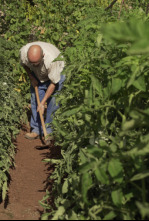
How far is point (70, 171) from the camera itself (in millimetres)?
2602

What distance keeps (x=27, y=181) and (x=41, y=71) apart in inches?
57.2

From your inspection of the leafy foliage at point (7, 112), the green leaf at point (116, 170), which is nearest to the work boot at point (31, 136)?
the leafy foliage at point (7, 112)

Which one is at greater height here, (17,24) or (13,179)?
(17,24)

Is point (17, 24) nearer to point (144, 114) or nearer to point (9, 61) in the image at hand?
point (9, 61)

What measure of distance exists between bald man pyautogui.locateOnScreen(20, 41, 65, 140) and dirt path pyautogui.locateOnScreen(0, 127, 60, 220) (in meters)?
0.35

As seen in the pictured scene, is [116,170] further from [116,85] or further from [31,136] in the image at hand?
[31,136]

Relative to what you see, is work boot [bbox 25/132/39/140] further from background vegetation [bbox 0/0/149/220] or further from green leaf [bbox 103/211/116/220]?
green leaf [bbox 103/211/116/220]

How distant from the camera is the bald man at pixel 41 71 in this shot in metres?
3.87

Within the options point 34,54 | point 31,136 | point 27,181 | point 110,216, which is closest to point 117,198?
point 110,216

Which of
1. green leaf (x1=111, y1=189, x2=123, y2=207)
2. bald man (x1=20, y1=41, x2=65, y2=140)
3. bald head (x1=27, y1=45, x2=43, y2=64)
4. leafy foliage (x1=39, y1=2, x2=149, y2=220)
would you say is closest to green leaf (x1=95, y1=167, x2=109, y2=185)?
leafy foliage (x1=39, y1=2, x2=149, y2=220)

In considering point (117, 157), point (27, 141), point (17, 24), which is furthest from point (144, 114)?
point (17, 24)

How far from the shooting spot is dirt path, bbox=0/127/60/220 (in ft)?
9.25

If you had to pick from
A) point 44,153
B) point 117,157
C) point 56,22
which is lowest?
point 44,153

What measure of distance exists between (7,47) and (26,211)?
114 inches
